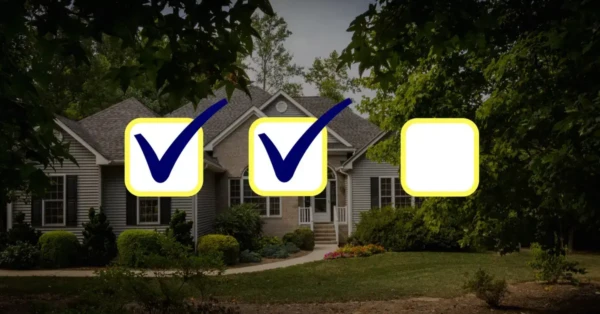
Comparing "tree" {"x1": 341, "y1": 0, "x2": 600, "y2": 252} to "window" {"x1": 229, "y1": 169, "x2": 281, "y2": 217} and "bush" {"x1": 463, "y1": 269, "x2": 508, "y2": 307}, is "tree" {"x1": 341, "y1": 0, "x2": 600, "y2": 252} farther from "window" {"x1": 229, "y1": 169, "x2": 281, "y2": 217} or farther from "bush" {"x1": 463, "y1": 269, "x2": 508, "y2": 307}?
"window" {"x1": 229, "y1": 169, "x2": 281, "y2": 217}

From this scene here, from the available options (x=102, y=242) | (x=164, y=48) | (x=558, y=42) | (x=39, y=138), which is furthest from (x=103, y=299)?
(x=102, y=242)

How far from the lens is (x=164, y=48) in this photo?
16.6 feet

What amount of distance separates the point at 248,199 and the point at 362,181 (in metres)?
4.54

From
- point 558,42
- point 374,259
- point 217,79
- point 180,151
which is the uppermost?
point 558,42

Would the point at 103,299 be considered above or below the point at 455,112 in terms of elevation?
below

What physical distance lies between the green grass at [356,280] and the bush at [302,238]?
3504 mm

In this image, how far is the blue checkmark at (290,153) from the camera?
4.15 meters

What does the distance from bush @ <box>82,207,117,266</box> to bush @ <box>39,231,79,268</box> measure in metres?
0.48

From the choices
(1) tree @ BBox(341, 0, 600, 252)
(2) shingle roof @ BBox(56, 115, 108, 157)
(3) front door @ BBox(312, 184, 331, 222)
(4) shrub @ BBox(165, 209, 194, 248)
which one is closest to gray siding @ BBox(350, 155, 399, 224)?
(3) front door @ BBox(312, 184, 331, 222)

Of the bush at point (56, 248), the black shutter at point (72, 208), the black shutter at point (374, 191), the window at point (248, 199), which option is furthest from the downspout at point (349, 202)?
the bush at point (56, 248)

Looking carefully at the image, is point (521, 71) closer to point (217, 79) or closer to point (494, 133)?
point (494, 133)

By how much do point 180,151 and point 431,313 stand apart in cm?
723

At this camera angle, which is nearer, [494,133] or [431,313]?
[494,133]

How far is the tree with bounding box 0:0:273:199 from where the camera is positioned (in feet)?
14.2
